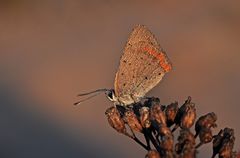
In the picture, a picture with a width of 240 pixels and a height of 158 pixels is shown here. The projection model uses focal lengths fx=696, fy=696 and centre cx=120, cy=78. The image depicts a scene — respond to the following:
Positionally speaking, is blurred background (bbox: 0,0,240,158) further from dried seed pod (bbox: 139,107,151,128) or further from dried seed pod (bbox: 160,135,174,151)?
dried seed pod (bbox: 160,135,174,151)

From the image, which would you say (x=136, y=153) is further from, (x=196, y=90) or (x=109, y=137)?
(x=196, y=90)

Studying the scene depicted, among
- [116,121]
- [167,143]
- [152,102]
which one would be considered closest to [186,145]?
[167,143]

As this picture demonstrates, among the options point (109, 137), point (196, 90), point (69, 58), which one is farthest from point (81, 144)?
point (69, 58)

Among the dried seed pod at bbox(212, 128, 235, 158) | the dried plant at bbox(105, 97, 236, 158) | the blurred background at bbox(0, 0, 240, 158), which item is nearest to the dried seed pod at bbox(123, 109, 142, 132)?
the dried plant at bbox(105, 97, 236, 158)

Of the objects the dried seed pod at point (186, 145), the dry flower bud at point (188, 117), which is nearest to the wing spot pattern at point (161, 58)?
the dry flower bud at point (188, 117)

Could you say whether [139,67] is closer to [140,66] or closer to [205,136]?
[140,66]

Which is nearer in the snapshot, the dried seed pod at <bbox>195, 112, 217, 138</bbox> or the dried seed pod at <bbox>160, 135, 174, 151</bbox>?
the dried seed pod at <bbox>160, 135, 174, 151</bbox>

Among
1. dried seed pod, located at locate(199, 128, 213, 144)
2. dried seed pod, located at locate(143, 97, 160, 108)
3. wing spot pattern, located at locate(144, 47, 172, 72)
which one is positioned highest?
wing spot pattern, located at locate(144, 47, 172, 72)
